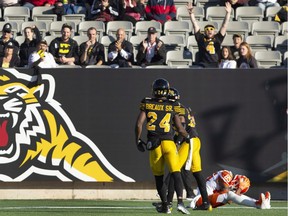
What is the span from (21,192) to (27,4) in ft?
18.5

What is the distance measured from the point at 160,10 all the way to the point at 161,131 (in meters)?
7.22

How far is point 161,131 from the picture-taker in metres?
13.7

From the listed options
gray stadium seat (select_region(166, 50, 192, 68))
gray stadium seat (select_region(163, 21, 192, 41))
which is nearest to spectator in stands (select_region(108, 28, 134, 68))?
gray stadium seat (select_region(166, 50, 192, 68))

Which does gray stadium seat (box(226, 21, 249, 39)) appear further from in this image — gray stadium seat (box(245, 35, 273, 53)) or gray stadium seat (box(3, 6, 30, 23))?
gray stadium seat (box(3, 6, 30, 23))

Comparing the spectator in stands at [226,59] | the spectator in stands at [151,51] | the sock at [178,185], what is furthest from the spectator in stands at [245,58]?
the sock at [178,185]

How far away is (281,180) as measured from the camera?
17219 millimetres

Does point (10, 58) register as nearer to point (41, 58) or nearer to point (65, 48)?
point (41, 58)

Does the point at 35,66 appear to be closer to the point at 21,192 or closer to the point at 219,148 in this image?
the point at 21,192

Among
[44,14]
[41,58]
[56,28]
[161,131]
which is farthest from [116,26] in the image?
[161,131]

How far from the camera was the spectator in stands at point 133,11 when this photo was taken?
67.2 ft

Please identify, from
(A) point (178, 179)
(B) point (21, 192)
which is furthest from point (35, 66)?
(A) point (178, 179)

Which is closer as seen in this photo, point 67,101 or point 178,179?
point 178,179

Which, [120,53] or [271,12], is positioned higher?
[271,12]

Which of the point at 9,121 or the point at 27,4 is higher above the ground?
the point at 27,4
